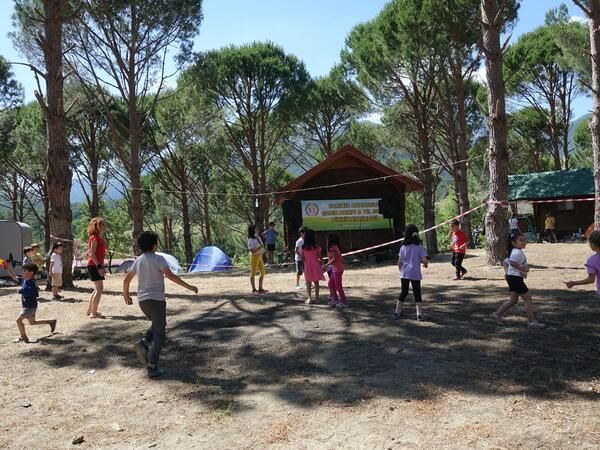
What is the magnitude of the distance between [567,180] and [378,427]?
29466 millimetres

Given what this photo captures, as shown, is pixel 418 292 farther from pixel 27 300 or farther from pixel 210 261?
pixel 210 261

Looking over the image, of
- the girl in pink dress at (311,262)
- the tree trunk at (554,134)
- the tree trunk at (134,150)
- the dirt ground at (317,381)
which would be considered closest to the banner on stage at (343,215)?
the tree trunk at (134,150)

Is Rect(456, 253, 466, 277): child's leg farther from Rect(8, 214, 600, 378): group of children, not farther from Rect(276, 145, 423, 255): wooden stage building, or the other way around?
Rect(276, 145, 423, 255): wooden stage building

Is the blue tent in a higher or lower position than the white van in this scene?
lower

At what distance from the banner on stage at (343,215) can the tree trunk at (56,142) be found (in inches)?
368

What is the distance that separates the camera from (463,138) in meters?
22.2

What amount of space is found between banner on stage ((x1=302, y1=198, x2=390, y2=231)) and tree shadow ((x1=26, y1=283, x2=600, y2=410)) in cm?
1098

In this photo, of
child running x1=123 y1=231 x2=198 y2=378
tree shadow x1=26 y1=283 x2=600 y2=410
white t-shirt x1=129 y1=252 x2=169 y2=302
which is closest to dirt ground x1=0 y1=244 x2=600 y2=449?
tree shadow x1=26 y1=283 x2=600 y2=410

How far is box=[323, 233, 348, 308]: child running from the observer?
329 inches

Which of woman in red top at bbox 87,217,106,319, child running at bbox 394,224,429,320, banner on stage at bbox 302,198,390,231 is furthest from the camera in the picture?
banner on stage at bbox 302,198,390,231

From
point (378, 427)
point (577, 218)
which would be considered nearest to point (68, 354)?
point (378, 427)

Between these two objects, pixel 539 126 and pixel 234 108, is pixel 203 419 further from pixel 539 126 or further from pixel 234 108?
pixel 539 126

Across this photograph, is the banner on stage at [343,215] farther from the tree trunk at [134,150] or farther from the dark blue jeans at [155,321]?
the dark blue jeans at [155,321]

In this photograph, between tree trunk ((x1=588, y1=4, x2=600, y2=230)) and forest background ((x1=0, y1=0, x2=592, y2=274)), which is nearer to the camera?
tree trunk ((x1=588, y1=4, x2=600, y2=230))
